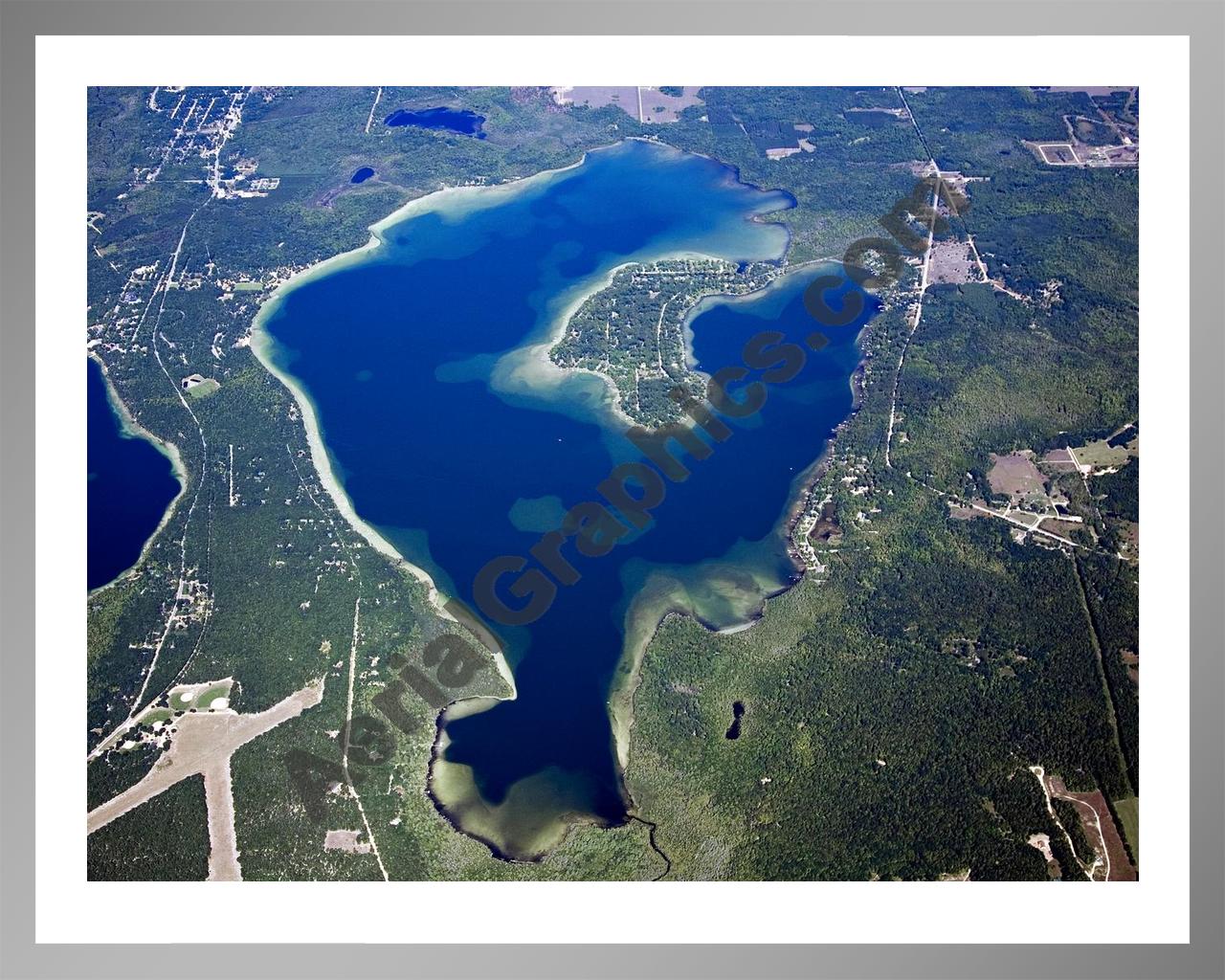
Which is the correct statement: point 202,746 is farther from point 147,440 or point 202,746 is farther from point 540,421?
point 540,421

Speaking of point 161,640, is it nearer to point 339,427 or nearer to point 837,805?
point 339,427

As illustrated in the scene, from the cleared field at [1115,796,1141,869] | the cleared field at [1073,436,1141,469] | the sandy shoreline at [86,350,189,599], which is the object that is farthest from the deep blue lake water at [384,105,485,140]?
the cleared field at [1115,796,1141,869]

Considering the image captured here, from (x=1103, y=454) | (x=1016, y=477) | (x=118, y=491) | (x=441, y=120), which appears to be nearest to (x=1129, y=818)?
(x=1016, y=477)

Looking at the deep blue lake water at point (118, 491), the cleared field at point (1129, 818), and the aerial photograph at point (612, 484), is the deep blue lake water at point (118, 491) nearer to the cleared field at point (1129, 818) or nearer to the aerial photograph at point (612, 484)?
the aerial photograph at point (612, 484)

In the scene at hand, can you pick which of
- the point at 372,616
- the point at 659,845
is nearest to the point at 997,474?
the point at 659,845

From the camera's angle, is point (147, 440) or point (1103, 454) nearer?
point (1103, 454)

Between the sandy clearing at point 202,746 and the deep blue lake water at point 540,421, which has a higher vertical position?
the deep blue lake water at point 540,421

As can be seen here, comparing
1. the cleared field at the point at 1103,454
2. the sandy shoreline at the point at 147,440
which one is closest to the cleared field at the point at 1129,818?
the cleared field at the point at 1103,454

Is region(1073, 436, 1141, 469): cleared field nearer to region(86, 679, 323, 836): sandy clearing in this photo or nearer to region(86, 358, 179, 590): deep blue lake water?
region(86, 679, 323, 836): sandy clearing
